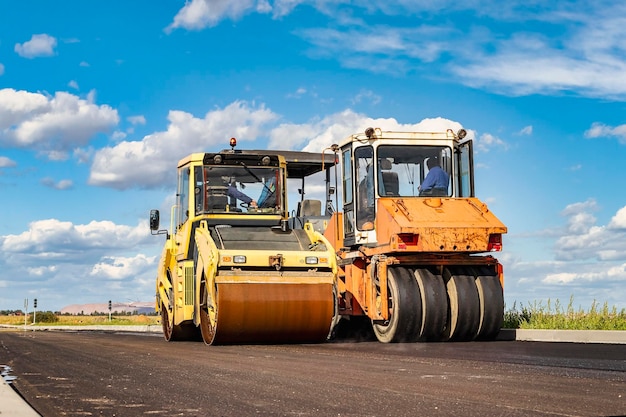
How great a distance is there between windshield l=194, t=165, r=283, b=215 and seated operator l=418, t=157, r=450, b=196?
2728 mm

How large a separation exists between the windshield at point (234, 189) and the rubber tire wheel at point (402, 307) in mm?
3078

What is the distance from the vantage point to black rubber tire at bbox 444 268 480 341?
14.5 meters

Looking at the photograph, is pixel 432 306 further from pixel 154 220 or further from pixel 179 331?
pixel 154 220

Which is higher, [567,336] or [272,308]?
[272,308]

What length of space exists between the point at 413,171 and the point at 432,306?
9.40 feet

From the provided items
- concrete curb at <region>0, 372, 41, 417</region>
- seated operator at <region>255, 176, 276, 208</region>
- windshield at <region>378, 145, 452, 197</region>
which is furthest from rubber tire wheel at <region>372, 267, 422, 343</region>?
concrete curb at <region>0, 372, 41, 417</region>

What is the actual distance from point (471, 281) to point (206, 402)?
9.21m

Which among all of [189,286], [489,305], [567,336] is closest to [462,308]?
[489,305]

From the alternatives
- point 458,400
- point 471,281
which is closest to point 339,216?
point 471,281

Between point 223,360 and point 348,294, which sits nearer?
point 223,360

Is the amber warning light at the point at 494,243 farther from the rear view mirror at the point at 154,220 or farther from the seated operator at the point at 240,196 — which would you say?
the rear view mirror at the point at 154,220

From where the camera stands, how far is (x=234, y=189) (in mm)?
16516

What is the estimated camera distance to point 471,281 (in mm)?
14812

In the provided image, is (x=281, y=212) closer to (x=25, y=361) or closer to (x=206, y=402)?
(x=25, y=361)
